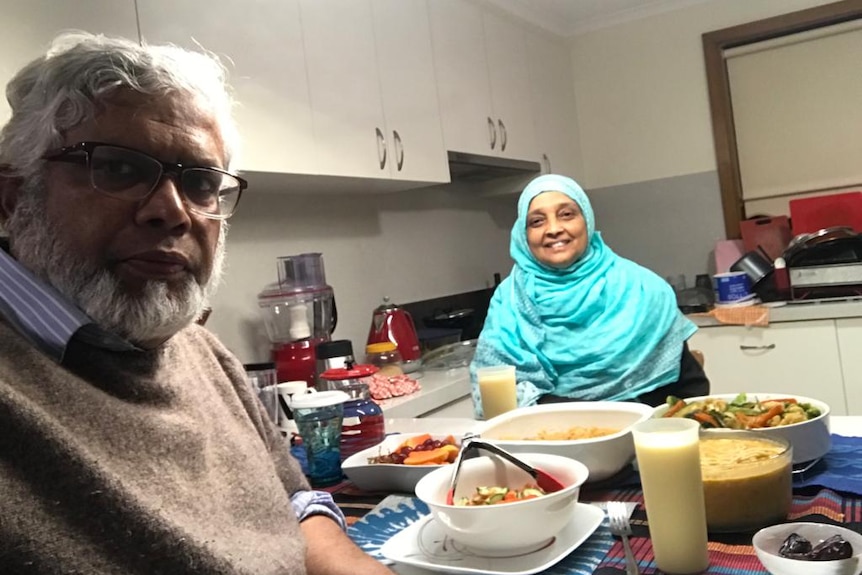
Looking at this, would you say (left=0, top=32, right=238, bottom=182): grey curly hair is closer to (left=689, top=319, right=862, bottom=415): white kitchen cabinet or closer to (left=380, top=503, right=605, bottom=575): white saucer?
(left=380, top=503, right=605, bottom=575): white saucer

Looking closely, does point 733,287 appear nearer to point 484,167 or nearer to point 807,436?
point 484,167

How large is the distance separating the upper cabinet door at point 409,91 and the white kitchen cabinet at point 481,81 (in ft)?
0.26

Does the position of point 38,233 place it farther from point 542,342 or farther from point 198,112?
point 542,342

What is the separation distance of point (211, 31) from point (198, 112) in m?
0.97

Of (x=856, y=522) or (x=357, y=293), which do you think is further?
(x=357, y=293)

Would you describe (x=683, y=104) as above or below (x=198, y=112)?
above

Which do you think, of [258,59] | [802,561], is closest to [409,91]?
[258,59]

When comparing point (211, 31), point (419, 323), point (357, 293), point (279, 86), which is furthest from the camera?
point (419, 323)

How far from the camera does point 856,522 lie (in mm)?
871

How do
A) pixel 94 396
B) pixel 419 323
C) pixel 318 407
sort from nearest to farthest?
pixel 94 396 < pixel 318 407 < pixel 419 323

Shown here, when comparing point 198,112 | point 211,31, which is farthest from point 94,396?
point 211,31

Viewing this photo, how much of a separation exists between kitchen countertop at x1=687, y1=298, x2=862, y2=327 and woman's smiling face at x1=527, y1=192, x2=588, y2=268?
1293mm

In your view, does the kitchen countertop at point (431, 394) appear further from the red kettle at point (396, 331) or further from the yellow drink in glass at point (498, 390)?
the yellow drink in glass at point (498, 390)

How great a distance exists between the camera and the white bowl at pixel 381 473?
3.79ft
